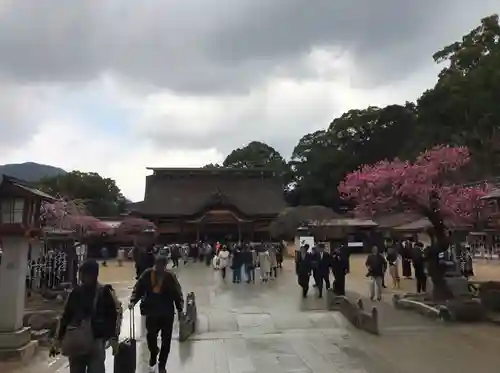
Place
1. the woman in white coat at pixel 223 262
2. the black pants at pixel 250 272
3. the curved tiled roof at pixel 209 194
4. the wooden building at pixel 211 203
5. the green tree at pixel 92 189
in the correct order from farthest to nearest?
1. the green tree at pixel 92 189
2. the curved tiled roof at pixel 209 194
3. the wooden building at pixel 211 203
4. the woman in white coat at pixel 223 262
5. the black pants at pixel 250 272

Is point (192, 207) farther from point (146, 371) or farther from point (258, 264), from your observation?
point (146, 371)

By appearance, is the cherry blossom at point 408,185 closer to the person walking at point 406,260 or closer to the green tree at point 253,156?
the person walking at point 406,260

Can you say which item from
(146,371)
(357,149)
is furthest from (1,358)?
(357,149)

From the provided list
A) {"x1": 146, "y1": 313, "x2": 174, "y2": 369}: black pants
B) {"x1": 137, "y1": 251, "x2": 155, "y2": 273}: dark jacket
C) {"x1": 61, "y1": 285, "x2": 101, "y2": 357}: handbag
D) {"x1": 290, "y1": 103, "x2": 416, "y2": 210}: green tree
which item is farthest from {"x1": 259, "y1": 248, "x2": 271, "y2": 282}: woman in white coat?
{"x1": 290, "y1": 103, "x2": 416, "y2": 210}: green tree

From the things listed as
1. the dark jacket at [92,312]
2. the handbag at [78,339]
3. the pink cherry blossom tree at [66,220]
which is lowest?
the handbag at [78,339]

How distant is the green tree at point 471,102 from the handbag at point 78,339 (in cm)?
3583

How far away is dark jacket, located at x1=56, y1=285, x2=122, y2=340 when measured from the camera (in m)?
5.14

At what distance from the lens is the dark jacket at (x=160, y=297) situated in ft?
22.9

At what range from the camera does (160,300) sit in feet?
22.9

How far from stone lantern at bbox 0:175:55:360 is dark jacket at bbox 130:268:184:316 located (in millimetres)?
2670

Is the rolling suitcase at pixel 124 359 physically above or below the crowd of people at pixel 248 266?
below

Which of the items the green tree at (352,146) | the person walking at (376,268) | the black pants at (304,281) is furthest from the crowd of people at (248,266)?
the green tree at (352,146)

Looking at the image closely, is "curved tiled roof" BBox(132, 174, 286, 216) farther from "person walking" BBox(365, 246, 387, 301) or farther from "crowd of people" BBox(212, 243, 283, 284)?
"person walking" BBox(365, 246, 387, 301)

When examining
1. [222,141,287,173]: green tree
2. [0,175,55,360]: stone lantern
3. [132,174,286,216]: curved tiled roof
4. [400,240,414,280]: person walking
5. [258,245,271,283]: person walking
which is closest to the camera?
[0,175,55,360]: stone lantern
